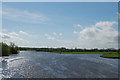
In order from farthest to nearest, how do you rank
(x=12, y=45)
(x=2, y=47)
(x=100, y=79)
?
1. (x=12, y=45)
2. (x=2, y=47)
3. (x=100, y=79)

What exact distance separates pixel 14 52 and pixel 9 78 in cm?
5461

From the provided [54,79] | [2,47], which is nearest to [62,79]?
[54,79]

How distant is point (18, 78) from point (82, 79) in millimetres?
7754

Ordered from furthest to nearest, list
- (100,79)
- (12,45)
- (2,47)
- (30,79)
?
1. (12,45)
2. (2,47)
3. (100,79)
4. (30,79)

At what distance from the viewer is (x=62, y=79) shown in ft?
57.5

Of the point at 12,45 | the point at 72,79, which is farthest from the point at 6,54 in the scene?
the point at 72,79

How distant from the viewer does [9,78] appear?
1753cm

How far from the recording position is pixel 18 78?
17.7m

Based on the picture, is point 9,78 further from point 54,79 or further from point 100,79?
point 100,79

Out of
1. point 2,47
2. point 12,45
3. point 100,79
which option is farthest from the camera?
point 12,45

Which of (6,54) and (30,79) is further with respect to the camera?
(6,54)

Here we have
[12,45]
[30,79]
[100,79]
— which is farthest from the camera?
[12,45]

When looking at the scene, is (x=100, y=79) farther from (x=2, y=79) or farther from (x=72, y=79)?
(x=2, y=79)

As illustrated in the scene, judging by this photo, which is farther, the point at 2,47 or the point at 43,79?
the point at 2,47
